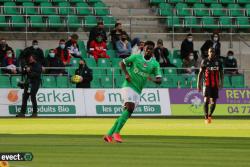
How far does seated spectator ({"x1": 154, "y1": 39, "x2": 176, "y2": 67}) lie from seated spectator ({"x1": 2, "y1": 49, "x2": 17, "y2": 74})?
19.2ft

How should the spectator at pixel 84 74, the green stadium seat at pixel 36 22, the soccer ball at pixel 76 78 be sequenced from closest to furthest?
the soccer ball at pixel 76 78
the spectator at pixel 84 74
the green stadium seat at pixel 36 22

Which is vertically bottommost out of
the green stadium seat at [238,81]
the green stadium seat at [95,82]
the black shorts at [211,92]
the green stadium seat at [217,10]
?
the green stadium seat at [238,81]

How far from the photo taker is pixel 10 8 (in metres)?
39.1

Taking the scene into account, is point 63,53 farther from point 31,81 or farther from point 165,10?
point 165,10

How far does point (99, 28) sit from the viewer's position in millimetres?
37156

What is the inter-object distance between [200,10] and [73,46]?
330 inches

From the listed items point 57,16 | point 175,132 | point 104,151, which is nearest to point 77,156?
point 104,151

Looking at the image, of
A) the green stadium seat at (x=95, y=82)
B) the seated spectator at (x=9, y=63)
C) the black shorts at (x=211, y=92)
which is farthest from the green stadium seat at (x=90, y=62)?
the black shorts at (x=211, y=92)

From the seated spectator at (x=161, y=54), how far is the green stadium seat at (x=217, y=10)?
594 cm

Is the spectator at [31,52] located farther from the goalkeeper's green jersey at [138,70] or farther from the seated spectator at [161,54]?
the goalkeeper's green jersey at [138,70]

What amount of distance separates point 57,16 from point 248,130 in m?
15.6

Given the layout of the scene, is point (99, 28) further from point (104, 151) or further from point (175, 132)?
point (104, 151)

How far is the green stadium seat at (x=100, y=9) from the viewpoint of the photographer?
135ft

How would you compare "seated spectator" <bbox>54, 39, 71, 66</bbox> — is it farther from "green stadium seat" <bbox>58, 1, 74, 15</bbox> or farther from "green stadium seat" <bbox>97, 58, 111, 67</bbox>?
"green stadium seat" <bbox>58, 1, 74, 15</bbox>
